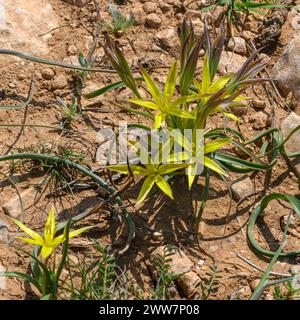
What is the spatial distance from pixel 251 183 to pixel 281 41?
98cm

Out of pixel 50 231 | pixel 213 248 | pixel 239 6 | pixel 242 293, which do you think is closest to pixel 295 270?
pixel 242 293

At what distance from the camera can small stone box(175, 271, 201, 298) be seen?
2.41 m

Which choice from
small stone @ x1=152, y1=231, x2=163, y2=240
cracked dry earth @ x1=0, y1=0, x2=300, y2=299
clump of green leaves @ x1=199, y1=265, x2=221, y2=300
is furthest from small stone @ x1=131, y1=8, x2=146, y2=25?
clump of green leaves @ x1=199, y1=265, x2=221, y2=300

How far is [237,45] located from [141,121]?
0.76m

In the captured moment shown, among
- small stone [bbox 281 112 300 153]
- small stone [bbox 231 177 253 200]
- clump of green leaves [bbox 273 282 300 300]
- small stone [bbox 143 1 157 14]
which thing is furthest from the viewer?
small stone [bbox 143 1 157 14]

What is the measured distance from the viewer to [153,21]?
332 centimetres

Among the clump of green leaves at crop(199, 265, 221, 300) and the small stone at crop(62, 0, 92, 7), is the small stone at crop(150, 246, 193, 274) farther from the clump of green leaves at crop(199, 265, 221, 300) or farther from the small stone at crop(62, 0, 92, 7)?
the small stone at crop(62, 0, 92, 7)

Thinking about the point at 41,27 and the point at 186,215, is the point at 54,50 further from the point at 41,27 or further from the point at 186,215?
the point at 186,215

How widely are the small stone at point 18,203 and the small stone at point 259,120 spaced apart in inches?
45.3

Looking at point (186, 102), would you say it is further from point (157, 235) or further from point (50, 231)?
point (50, 231)

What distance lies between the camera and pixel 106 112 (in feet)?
9.87

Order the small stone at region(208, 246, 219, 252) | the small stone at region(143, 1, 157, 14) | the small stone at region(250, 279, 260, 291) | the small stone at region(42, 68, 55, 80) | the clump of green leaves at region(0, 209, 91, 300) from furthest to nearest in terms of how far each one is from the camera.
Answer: the small stone at region(143, 1, 157, 14) → the small stone at region(42, 68, 55, 80) → the small stone at region(208, 246, 219, 252) → the small stone at region(250, 279, 260, 291) → the clump of green leaves at region(0, 209, 91, 300)

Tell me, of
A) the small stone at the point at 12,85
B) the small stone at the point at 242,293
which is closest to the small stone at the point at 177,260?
the small stone at the point at 242,293

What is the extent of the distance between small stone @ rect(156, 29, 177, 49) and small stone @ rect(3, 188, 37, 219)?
44.9 inches
